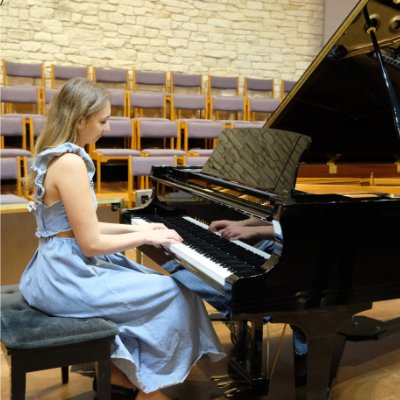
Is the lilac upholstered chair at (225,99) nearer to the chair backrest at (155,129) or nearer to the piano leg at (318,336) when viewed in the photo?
the chair backrest at (155,129)

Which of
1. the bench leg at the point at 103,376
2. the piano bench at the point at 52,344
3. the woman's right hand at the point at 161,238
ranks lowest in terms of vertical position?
the bench leg at the point at 103,376

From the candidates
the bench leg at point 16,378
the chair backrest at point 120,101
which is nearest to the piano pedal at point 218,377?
the bench leg at point 16,378

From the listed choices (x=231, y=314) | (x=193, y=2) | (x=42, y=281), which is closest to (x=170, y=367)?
(x=231, y=314)

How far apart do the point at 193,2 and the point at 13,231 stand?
6.14 meters

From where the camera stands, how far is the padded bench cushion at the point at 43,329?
5.40ft

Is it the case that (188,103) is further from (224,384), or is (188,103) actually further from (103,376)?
(103,376)

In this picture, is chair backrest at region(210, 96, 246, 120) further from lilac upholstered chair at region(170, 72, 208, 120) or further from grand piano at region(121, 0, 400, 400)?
grand piano at region(121, 0, 400, 400)

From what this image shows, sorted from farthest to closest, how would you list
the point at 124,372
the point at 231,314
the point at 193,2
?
the point at 193,2 < the point at 124,372 < the point at 231,314

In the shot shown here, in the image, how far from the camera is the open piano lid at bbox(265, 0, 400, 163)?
244 cm

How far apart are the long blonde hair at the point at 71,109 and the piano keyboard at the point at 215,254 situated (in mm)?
556

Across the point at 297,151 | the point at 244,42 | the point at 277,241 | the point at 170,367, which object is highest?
the point at 244,42

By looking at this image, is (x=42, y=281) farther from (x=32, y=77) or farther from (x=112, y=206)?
(x=32, y=77)

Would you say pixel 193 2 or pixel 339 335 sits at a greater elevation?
pixel 193 2

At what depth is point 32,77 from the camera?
7.32 m
